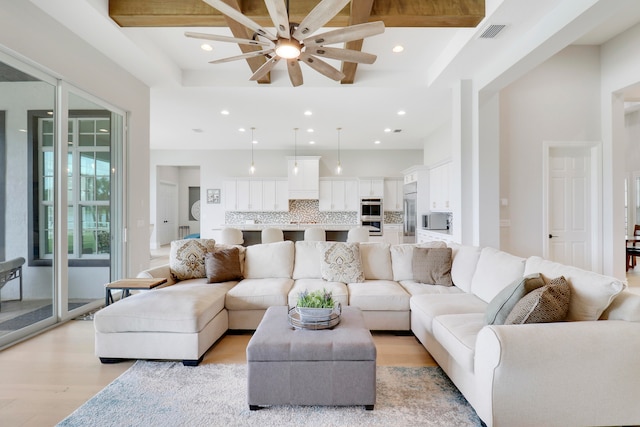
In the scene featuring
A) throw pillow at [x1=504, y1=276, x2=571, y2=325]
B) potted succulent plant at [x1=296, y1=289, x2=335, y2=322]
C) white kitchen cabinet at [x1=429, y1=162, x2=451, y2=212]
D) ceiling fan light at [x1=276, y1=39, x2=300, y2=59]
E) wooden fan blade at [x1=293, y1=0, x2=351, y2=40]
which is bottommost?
potted succulent plant at [x1=296, y1=289, x2=335, y2=322]

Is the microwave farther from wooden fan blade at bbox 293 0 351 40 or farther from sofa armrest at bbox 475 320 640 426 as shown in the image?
wooden fan blade at bbox 293 0 351 40

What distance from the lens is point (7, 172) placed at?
2.75 meters

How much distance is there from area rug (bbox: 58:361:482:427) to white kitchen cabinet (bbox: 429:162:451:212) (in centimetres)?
375

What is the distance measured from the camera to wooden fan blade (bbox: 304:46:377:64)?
2385 mm

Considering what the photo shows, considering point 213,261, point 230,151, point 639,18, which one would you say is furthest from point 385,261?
point 230,151

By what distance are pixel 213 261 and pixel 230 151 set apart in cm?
625

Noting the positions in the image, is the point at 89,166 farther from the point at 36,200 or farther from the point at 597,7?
the point at 597,7

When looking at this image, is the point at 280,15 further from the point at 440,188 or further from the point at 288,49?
the point at 440,188

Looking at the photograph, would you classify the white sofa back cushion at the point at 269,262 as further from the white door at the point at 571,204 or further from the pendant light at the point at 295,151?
the pendant light at the point at 295,151

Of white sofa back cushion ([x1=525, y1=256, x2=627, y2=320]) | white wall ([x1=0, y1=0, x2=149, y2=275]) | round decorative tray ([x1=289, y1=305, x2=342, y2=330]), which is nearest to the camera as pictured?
white sofa back cushion ([x1=525, y1=256, x2=627, y2=320])

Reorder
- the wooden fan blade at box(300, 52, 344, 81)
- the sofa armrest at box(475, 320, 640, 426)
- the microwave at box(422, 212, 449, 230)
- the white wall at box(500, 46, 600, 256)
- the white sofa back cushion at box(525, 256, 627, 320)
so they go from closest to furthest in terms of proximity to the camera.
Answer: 1. the sofa armrest at box(475, 320, 640, 426)
2. the white sofa back cushion at box(525, 256, 627, 320)
3. the wooden fan blade at box(300, 52, 344, 81)
4. the white wall at box(500, 46, 600, 256)
5. the microwave at box(422, 212, 449, 230)

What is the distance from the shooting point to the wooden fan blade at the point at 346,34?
81.7 inches

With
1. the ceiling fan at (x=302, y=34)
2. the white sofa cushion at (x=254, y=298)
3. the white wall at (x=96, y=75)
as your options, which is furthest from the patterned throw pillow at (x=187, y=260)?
the ceiling fan at (x=302, y=34)

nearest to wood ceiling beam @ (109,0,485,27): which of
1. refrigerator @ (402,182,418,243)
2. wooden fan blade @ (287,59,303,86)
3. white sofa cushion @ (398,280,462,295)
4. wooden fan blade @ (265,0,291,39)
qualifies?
wooden fan blade @ (287,59,303,86)
